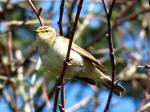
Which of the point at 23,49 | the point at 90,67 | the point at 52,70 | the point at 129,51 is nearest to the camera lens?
the point at 52,70

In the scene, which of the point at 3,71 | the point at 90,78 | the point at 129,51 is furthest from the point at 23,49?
the point at 90,78

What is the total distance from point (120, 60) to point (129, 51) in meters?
0.15

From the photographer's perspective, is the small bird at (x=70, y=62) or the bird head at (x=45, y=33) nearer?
the small bird at (x=70, y=62)

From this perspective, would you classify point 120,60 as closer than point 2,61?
No

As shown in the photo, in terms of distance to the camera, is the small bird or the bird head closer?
the small bird

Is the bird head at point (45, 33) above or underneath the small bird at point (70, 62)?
above

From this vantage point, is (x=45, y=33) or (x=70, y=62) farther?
(x=45, y=33)

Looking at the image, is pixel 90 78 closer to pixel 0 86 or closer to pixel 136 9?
pixel 0 86

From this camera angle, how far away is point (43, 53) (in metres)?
3.27

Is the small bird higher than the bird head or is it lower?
lower

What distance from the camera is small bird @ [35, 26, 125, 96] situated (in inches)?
127

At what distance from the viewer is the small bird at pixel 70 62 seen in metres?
3.22

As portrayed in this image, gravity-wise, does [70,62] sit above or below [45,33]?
below

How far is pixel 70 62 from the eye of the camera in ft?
10.4
